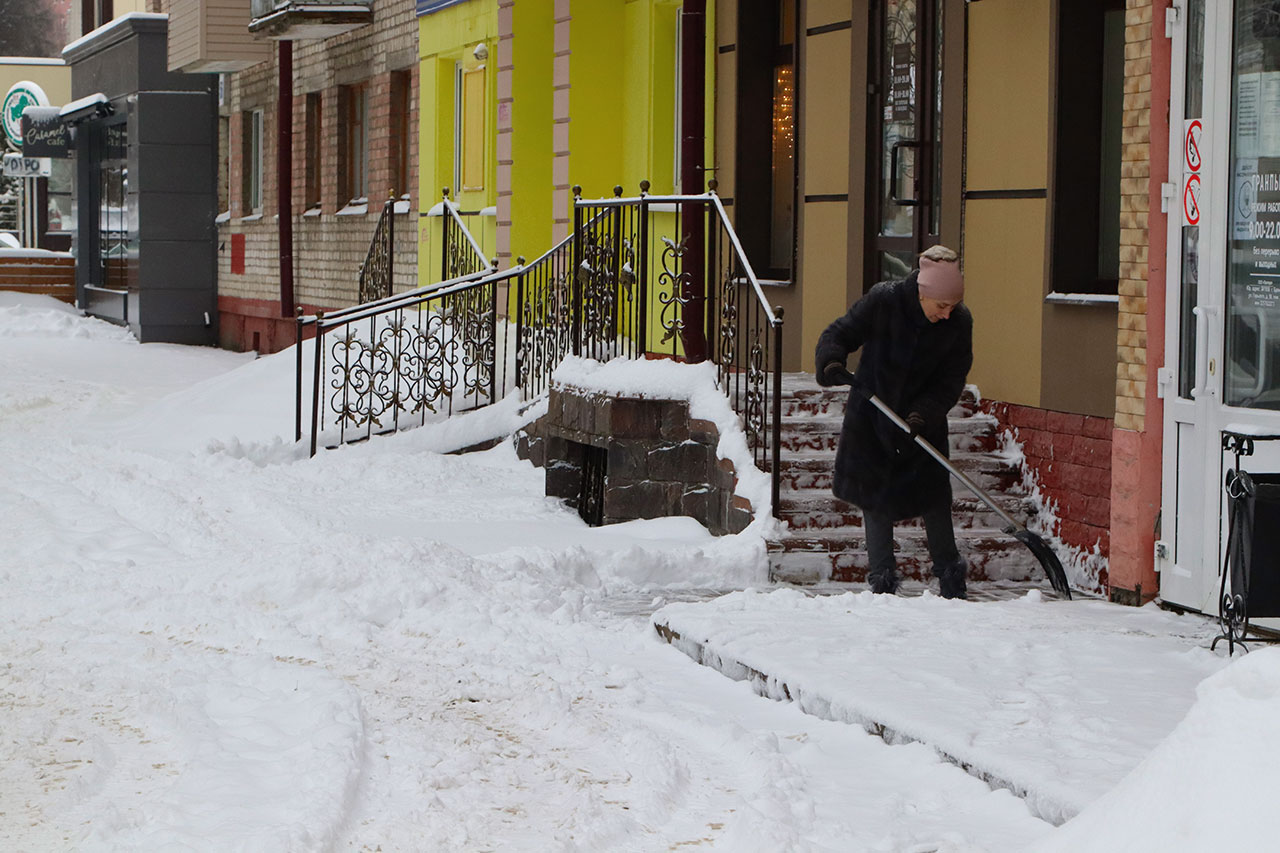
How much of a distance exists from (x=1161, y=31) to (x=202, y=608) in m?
4.83

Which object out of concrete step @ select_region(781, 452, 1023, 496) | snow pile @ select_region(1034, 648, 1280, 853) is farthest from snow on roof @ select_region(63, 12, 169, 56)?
snow pile @ select_region(1034, 648, 1280, 853)

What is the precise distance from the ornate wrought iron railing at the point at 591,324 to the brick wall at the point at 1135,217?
1.66m

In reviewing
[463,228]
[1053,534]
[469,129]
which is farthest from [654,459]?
[469,129]

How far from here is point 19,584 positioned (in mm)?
8398

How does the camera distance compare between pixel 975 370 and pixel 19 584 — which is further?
pixel 975 370

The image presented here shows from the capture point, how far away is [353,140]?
2212 centimetres

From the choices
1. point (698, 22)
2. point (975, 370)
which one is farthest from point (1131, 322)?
point (698, 22)

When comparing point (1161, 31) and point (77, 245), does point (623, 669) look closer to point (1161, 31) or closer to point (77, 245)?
point (1161, 31)

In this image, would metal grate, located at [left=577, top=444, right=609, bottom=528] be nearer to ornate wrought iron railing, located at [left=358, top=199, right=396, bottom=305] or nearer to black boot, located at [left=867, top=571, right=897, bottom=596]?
black boot, located at [left=867, top=571, right=897, bottom=596]

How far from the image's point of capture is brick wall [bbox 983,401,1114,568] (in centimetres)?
880

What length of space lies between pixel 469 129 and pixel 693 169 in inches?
294

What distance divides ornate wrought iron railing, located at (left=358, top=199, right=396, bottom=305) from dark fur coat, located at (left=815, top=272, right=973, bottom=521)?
9998mm

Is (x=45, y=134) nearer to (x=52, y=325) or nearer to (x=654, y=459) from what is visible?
(x=52, y=325)

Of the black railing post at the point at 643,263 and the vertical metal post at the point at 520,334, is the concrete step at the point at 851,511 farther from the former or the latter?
the vertical metal post at the point at 520,334
